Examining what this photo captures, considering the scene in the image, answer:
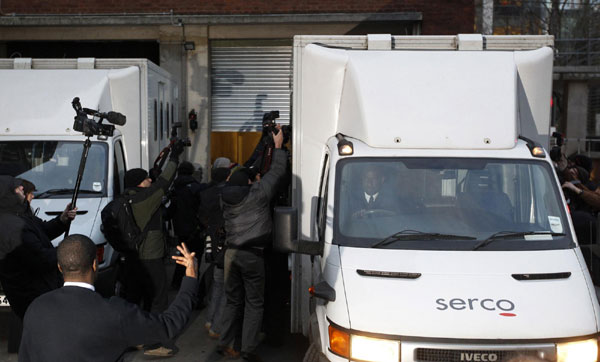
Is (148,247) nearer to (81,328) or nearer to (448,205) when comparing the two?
(448,205)

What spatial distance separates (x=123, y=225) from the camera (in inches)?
283

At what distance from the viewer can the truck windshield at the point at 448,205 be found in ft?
16.5

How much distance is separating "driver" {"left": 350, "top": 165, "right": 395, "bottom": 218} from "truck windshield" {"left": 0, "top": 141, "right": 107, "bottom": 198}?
4.32 metres

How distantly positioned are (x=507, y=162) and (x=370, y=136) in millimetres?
1099

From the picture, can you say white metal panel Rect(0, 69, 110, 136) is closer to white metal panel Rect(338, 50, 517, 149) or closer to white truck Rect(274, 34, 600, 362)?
white truck Rect(274, 34, 600, 362)

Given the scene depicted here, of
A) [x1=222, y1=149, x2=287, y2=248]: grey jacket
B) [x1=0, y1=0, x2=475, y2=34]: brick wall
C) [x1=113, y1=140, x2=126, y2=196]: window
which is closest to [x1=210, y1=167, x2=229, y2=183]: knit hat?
[x1=222, y1=149, x2=287, y2=248]: grey jacket

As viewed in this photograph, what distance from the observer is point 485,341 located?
4.28m

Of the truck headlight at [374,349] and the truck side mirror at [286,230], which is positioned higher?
the truck side mirror at [286,230]

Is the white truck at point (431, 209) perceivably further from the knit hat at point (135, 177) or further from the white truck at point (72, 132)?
the white truck at point (72, 132)

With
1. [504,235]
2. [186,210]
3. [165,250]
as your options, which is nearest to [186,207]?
[186,210]

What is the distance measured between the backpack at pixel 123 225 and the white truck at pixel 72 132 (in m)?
0.45

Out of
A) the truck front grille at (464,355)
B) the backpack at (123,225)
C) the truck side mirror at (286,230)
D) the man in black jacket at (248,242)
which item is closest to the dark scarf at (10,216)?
the backpack at (123,225)

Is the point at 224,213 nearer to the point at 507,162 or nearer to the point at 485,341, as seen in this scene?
the point at 507,162

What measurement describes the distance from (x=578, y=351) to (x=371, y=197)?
183 centimetres
